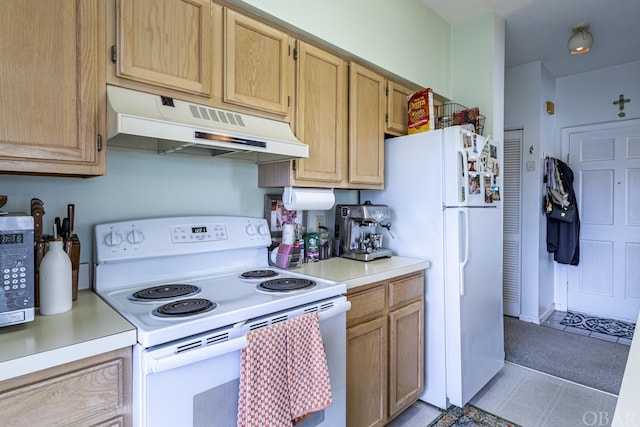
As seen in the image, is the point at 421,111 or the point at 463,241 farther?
the point at 421,111

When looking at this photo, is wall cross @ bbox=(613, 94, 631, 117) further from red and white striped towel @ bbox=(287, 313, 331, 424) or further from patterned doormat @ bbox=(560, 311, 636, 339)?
red and white striped towel @ bbox=(287, 313, 331, 424)

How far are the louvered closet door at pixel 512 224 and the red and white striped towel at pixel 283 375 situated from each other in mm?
3215

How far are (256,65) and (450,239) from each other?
4.82ft

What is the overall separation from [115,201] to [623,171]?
4684 mm

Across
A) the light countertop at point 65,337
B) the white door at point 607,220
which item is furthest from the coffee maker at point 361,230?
the white door at point 607,220

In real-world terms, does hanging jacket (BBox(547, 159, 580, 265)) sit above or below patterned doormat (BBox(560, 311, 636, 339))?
above

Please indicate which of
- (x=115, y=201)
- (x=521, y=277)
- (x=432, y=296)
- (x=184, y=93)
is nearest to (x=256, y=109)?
(x=184, y=93)

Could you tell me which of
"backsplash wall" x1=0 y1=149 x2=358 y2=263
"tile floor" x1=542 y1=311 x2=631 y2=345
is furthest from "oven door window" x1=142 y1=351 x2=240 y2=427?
"tile floor" x1=542 y1=311 x2=631 y2=345

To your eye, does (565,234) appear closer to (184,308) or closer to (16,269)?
(184,308)

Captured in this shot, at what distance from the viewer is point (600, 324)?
3623 millimetres

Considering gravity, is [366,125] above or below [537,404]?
above

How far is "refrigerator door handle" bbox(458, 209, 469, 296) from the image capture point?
2.08 metres

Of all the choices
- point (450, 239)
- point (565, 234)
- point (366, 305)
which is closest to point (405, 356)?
point (366, 305)

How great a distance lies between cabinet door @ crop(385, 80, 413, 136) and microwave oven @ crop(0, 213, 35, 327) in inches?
78.7
